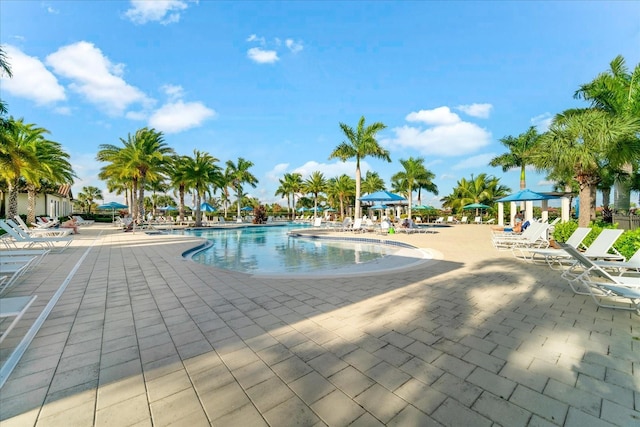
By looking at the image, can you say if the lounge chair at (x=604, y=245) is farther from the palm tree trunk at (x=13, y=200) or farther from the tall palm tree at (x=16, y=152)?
the palm tree trunk at (x=13, y=200)

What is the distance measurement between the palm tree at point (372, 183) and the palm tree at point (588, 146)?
107ft

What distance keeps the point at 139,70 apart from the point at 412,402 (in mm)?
19709

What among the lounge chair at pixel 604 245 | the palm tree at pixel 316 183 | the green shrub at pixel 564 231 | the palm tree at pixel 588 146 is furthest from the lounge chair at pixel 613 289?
the palm tree at pixel 316 183

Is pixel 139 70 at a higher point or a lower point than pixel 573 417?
higher

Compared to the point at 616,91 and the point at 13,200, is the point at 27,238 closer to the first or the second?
the point at 13,200

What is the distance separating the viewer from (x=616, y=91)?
918cm

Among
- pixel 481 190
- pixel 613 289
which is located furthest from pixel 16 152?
pixel 481 190

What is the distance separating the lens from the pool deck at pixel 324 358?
1.79m

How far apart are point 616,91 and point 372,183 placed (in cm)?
3452

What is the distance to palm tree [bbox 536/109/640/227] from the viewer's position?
7.79 m

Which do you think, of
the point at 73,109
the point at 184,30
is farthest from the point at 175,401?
the point at 73,109

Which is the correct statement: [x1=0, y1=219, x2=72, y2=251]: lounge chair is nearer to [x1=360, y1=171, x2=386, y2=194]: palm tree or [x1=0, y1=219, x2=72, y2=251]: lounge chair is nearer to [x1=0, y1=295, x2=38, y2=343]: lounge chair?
[x1=0, y1=295, x2=38, y2=343]: lounge chair

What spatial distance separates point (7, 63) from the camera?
767 cm

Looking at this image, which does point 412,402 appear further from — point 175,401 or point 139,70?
point 139,70
